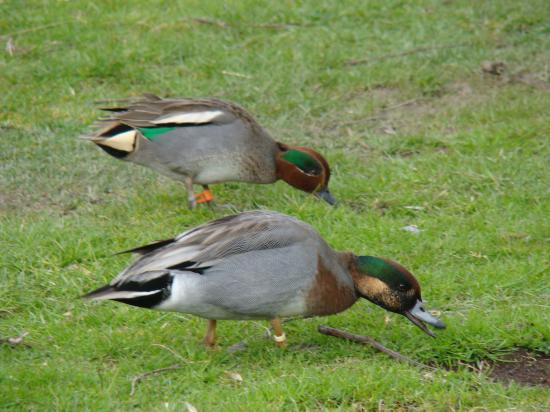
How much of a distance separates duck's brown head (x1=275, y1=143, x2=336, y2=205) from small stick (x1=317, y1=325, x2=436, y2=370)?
5.88ft

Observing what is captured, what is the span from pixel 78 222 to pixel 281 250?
2031 millimetres

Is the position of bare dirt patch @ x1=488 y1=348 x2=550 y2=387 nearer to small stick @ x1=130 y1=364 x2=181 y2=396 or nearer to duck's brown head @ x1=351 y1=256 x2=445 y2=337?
duck's brown head @ x1=351 y1=256 x2=445 y2=337

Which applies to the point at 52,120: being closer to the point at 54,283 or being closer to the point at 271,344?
the point at 54,283

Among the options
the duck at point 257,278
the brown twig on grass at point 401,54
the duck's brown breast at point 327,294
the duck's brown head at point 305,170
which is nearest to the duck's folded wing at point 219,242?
the duck at point 257,278

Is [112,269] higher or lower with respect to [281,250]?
lower

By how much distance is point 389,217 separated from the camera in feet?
20.5

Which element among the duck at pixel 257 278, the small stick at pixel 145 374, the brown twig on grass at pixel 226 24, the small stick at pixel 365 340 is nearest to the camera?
the small stick at pixel 145 374

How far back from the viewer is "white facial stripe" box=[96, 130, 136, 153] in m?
6.43

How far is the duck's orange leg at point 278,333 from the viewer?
4637 millimetres

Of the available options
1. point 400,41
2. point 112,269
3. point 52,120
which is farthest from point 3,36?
point 112,269

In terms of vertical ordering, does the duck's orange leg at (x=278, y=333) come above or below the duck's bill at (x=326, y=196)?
above

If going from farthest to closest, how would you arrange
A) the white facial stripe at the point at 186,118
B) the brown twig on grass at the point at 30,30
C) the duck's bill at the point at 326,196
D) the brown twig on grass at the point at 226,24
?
the brown twig on grass at the point at 226,24 → the brown twig on grass at the point at 30,30 → the duck's bill at the point at 326,196 → the white facial stripe at the point at 186,118

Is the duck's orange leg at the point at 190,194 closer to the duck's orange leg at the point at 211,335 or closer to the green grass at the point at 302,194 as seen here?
the green grass at the point at 302,194

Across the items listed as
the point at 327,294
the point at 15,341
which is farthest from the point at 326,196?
the point at 15,341
